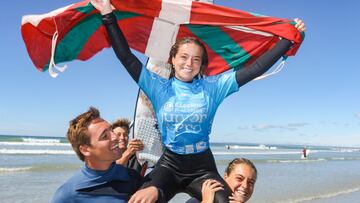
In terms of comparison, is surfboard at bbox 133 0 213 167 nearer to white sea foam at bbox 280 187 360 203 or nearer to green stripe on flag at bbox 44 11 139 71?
green stripe on flag at bbox 44 11 139 71

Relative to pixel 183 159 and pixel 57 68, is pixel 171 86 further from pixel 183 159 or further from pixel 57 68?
pixel 57 68

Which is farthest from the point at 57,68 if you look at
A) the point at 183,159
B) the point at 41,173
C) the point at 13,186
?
the point at 41,173

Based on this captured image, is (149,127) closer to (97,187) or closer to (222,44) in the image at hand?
(222,44)

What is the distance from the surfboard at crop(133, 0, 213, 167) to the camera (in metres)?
3.88

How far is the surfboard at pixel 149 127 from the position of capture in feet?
12.7

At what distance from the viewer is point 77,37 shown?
3.77m

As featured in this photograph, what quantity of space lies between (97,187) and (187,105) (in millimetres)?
949

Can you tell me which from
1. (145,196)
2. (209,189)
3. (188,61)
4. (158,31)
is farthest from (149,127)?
(145,196)

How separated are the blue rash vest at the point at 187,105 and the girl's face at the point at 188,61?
0.07 metres

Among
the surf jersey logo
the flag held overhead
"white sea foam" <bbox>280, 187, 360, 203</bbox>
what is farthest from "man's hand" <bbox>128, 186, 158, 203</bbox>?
"white sea foam" <bbox>280, 187, 360, 203</bbox>

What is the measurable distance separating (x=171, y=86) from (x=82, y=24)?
1.21 m

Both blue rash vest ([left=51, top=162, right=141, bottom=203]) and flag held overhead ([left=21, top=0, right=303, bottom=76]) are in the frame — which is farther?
flag held overhead ([left=21, top=0, right=303, bottom=76])

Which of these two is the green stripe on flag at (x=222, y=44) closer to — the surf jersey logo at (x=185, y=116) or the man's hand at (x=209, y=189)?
the surf jersey logo at (x=185, y=116)

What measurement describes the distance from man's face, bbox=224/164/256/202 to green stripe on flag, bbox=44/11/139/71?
1.84 m
